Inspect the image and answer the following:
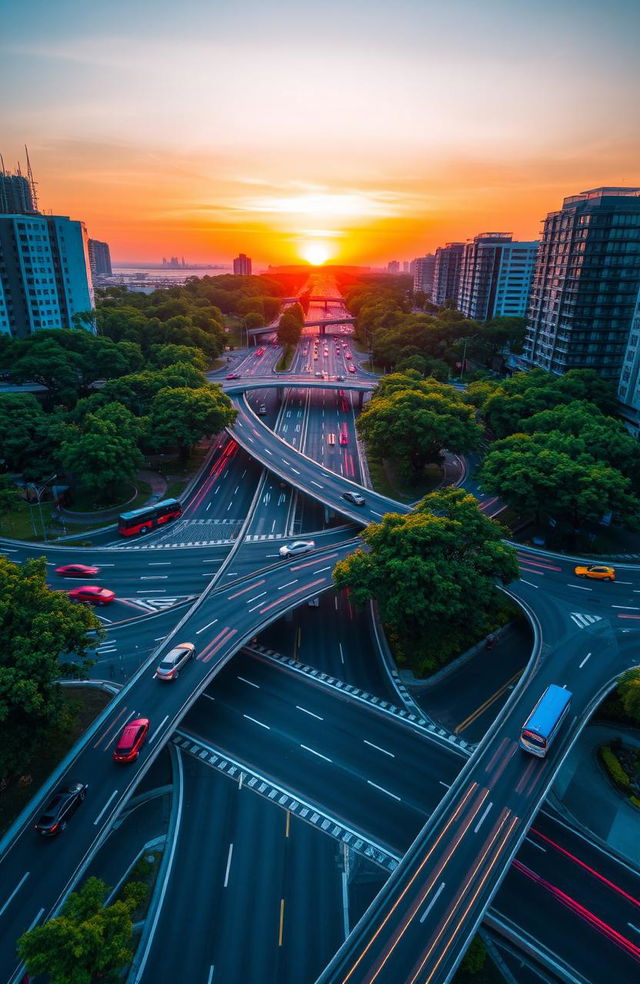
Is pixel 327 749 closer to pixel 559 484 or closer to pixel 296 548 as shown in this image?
pixel 296 548

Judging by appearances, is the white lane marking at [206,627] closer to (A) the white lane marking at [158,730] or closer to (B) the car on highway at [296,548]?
(A) the white lane marking at [158,730]

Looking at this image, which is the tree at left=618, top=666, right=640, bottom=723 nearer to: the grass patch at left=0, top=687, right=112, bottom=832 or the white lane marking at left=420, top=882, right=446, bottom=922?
the white lane marking at left=420, top=882, right=446, bottom=922

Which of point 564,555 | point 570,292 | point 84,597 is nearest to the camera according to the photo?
point 84,597

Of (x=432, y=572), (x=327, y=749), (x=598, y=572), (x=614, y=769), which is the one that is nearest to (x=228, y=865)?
(x=327, y=749)

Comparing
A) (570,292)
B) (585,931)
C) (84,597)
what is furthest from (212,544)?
(570,292)

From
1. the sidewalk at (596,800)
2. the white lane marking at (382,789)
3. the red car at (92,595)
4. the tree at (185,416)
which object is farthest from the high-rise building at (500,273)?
the white lane marking at (382,789)

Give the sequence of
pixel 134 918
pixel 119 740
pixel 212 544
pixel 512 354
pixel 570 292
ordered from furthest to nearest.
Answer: pixel 512 354, pixel 570 292, pixel 212 544, pixel 119 740, pixel 134 918

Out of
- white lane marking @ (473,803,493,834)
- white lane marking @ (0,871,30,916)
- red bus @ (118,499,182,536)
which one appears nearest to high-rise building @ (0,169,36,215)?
red bus @ (118,499,182,536)

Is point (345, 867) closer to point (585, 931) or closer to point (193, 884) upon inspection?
point (193, 884)
